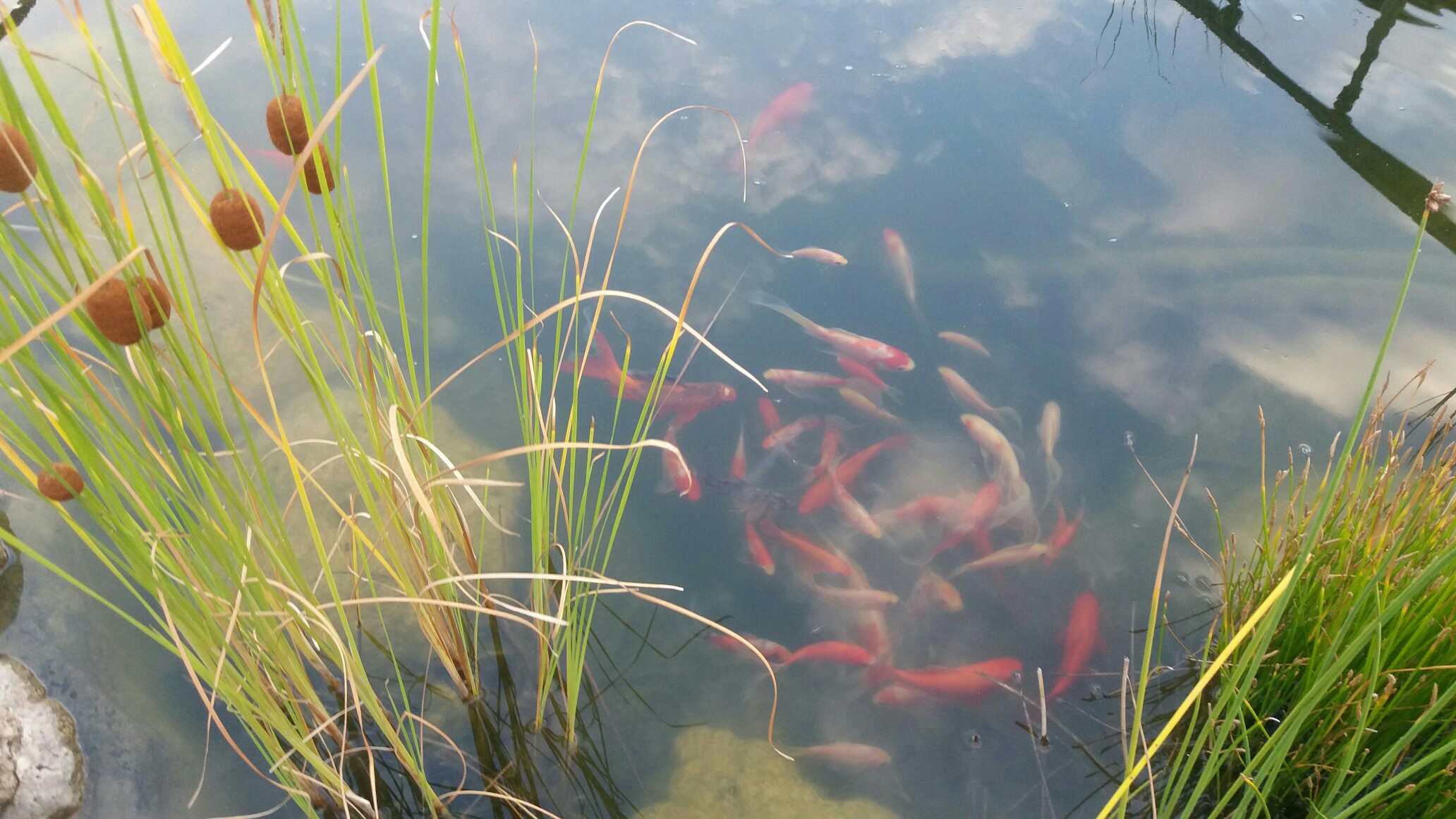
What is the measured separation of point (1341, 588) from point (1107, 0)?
3.66m

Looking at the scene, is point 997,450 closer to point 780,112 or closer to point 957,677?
point 957,677

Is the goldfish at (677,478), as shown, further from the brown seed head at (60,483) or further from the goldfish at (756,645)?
the brown seed head at (60,483)

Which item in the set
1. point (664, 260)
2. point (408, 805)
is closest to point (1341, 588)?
point (408, 805)

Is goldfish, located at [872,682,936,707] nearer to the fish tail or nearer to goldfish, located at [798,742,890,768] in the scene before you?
goldfish, located at [798,742,890,768]

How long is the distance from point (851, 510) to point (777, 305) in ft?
2.74

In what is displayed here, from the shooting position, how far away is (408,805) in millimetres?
1839

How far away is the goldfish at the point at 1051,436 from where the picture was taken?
2568 millimetres

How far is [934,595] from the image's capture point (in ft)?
7.70

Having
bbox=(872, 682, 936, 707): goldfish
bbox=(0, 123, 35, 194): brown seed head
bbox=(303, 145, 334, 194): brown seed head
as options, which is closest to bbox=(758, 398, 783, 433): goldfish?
bbox=(872, 682, 936, 707): goldfish

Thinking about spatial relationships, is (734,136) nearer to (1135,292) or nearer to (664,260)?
(664,260)

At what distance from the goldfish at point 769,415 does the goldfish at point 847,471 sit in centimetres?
24

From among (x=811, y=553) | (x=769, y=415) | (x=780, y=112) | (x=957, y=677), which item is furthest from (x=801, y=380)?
(x=780, y=112)

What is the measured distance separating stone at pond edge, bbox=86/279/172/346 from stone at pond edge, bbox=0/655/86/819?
1279 millimetres

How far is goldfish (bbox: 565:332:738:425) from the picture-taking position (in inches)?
109
